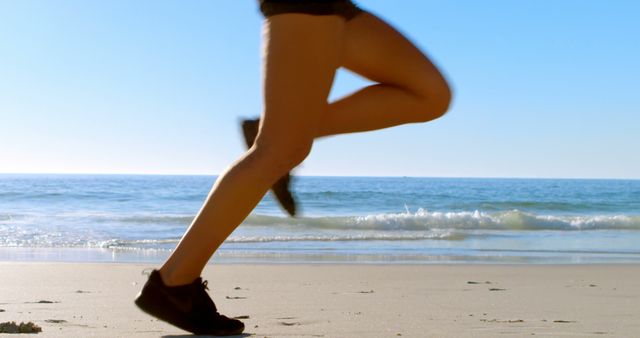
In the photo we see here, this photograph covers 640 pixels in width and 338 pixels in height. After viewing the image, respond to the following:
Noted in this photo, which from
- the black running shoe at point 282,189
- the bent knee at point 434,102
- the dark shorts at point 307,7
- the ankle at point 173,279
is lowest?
the ankle at point 173,279

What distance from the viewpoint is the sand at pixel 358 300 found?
3041 millimetres

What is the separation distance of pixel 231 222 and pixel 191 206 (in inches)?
860

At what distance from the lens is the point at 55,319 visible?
10.8 ft

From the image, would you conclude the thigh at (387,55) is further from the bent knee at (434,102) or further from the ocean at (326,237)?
the ocean at (326,237)

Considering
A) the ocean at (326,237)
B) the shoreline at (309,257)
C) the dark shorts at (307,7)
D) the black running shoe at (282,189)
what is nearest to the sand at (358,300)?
the black running shoe at (282,189)

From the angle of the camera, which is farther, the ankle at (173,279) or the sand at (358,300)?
the sand at (358,300)

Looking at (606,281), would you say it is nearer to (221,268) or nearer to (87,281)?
(221,268)

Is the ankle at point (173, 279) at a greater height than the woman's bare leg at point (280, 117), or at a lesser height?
lesser

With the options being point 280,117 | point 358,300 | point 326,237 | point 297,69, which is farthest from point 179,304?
point 326,237

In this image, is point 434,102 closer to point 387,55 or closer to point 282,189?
point 387,55

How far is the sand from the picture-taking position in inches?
120

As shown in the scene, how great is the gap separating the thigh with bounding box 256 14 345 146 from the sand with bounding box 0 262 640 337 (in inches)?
32.0

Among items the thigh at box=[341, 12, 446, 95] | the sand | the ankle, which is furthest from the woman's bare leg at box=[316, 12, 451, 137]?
the sand

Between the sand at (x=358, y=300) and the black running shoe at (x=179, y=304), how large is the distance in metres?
0.23
